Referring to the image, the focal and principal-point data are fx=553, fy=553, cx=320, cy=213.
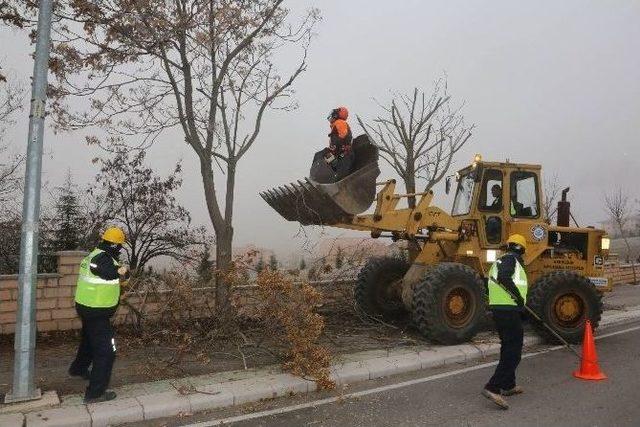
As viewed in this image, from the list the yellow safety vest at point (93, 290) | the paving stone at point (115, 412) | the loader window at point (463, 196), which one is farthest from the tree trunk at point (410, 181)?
the paving stone at point (115, 412)

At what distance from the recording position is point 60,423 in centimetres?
529

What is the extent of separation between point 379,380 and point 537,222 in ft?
14.4

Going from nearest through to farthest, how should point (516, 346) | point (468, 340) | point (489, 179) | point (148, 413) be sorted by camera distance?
point (148, 413) → point (516, 346) → point (468, 340) → point (489, 179)

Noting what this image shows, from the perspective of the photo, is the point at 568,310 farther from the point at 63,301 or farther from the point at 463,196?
the point at 63,301

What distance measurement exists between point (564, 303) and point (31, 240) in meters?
7.94

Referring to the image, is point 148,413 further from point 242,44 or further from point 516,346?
point 242,44

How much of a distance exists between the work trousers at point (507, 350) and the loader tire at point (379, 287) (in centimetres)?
408

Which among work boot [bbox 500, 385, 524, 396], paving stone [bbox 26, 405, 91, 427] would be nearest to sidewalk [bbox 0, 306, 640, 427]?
paving stone [bbox 26, 405, 91, 427]

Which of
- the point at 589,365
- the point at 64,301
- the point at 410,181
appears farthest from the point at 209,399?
the point at 410,181

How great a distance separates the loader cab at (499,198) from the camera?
9.39 meters

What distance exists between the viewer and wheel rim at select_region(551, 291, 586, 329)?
29.9 ft

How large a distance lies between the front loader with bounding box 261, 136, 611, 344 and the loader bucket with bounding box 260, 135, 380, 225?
1 cm

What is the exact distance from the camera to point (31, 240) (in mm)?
6012

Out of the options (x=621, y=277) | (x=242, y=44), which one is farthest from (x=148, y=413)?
(x=621, y=277)
